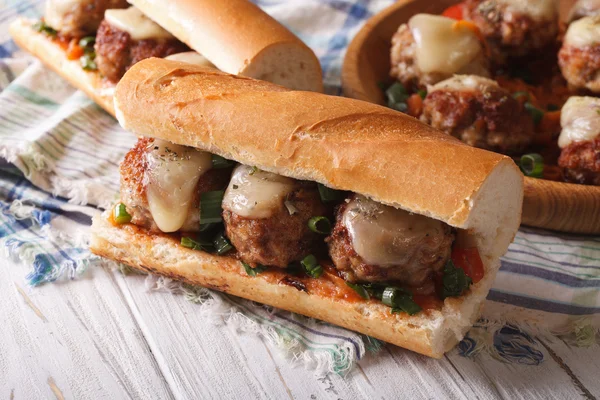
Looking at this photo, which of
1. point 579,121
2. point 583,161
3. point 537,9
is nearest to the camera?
point 583,161

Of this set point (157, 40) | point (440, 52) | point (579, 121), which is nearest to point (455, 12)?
point (440, 52)

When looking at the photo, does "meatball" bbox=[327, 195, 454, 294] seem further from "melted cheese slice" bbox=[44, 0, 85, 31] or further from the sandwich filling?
"melted cheese slice" bbox=[44, 0, 85, 31]

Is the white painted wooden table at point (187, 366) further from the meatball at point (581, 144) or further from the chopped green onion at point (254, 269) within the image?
the meatball at point (581, 144)

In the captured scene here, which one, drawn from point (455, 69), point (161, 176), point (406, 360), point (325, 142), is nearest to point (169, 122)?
point (161, 176)

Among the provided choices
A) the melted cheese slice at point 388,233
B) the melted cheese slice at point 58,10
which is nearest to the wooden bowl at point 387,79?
the melted cheese slice at point 388,233

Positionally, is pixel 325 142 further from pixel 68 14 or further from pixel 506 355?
pixel 68 14

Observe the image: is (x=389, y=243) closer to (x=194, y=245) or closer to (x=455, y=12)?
(x=194, y=245)
